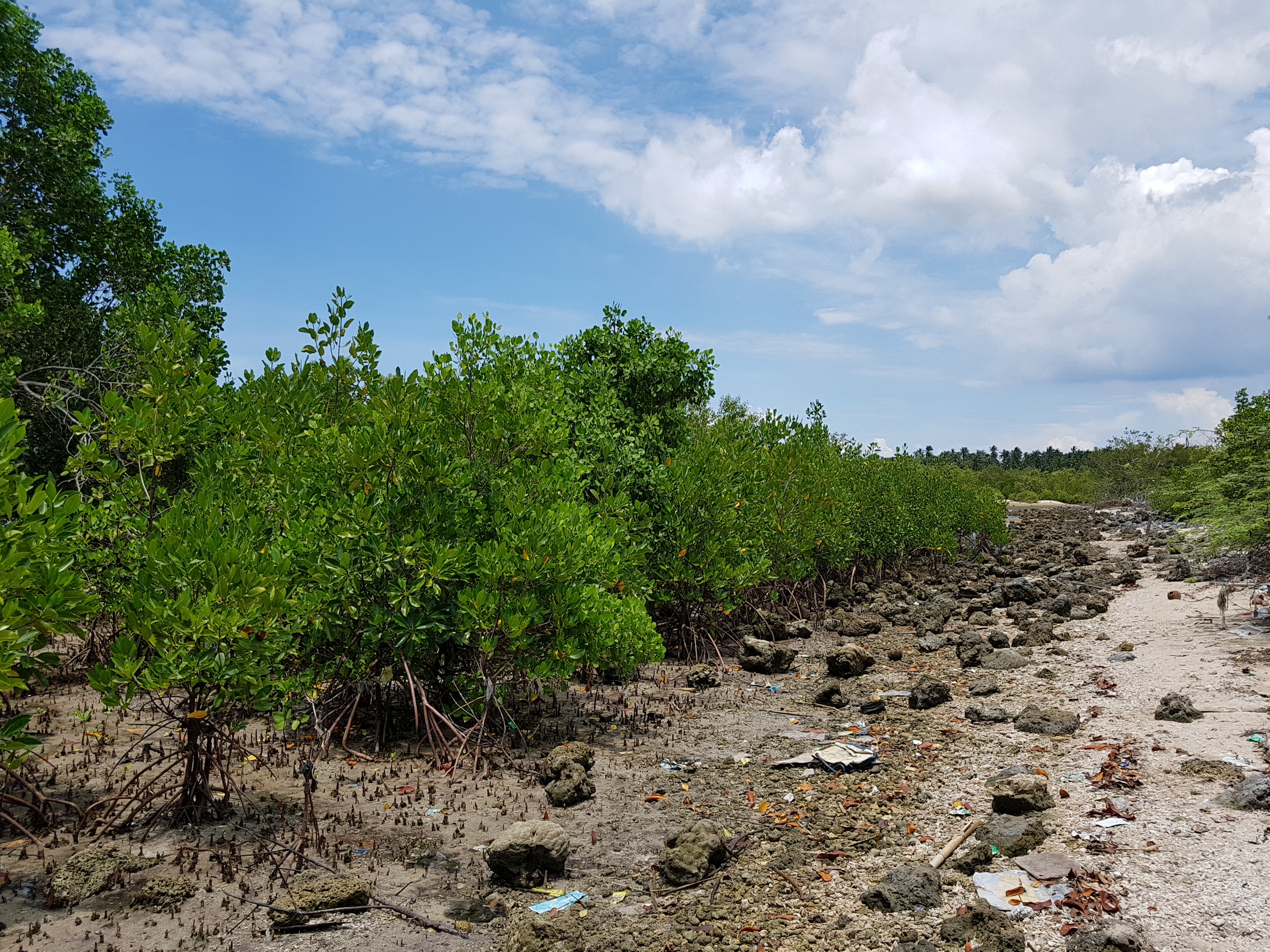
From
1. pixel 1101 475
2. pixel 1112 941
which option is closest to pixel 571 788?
pixel 1112 941

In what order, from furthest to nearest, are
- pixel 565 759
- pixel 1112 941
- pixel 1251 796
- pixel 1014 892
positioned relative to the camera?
1. pixel 565 759
2. pixel 1251 796
3. pixel 1014 892
4. pixel 1112 941

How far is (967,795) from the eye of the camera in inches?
311

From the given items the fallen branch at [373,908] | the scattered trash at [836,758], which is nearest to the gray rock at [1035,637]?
the scattered trash at [836,758]

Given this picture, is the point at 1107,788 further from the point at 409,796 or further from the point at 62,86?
the point at 62,86

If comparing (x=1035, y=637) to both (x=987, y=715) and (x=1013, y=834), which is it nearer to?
(x=987, y=715)

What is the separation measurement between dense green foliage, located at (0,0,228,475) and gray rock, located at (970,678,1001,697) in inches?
657

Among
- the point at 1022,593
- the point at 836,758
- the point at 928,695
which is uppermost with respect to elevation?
the point at 1022,593

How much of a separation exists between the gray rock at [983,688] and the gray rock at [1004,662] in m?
1.83

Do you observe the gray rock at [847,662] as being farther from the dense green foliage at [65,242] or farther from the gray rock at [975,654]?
the dense green foliage at [65,242]

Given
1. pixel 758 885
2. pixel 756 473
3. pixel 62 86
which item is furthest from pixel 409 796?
pixel 62 86

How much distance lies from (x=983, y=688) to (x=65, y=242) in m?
22.9

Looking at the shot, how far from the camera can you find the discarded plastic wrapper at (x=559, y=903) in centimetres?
575

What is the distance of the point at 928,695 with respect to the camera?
11.4m

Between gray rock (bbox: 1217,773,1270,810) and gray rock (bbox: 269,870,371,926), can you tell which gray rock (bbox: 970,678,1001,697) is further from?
gray rock (bbox: 269,870,371,926)
